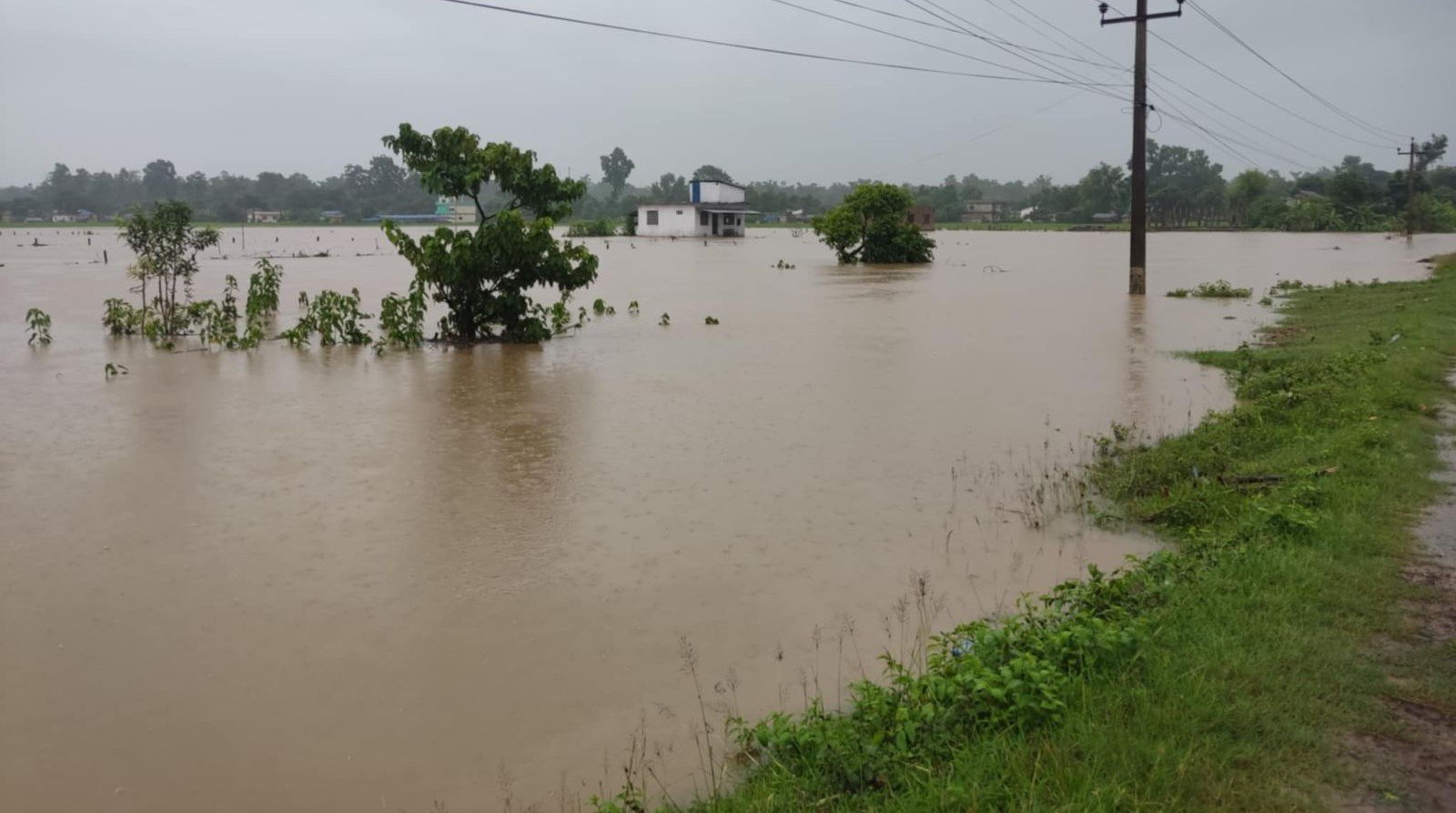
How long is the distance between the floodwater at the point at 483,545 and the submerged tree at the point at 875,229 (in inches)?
751

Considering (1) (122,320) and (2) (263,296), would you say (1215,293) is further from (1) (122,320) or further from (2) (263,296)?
(1) (122,320)

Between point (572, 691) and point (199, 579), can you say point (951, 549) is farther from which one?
point (199, 579)

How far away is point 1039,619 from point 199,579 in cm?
440

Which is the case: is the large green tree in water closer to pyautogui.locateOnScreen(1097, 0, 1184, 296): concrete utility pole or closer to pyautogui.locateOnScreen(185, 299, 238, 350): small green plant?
pyautogui.locateOnScreen(185, 299, 238, 350): small green plant

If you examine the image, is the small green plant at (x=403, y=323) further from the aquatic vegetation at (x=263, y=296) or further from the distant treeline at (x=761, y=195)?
the distant treeline at (x=761, y=195)

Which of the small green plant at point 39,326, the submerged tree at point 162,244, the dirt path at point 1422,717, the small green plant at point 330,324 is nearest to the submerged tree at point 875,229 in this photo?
the small green plant at point 330,324

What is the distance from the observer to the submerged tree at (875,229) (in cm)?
3272

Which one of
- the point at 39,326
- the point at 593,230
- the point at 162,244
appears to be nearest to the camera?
the point at 39,326

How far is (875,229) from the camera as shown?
3291 cm

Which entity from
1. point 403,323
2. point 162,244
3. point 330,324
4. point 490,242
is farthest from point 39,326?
point 490,242

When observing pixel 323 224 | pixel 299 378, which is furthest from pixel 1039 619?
pixel 323 224

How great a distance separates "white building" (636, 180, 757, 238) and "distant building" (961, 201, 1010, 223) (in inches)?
1872

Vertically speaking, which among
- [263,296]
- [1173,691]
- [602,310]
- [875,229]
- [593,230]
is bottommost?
[1173,691]

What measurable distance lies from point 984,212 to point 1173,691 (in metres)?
118
